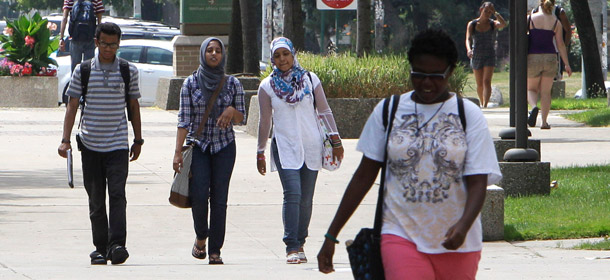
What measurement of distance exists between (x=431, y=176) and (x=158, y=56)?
2062 centimetres

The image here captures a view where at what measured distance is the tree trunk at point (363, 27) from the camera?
18.1 m

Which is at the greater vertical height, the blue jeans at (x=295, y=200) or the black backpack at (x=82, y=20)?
the black backpack at (x=82, y=20)

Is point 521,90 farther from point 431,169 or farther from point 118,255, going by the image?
point 431,169

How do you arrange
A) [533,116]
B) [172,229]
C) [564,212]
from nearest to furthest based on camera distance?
[172,229] < [564,212] < [533,116]

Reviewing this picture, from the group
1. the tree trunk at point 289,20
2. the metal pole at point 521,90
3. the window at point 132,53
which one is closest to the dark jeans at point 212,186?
the metal pole at point 521,90

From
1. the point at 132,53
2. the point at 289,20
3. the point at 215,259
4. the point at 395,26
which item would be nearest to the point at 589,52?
the point at 289,20

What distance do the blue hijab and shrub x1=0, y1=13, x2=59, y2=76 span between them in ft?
46.5

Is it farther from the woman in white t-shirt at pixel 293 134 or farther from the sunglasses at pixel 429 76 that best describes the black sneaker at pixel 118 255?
the sunglasses at pixel 429 76

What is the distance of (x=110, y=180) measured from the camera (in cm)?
792

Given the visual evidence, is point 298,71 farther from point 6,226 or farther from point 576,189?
point 576,189

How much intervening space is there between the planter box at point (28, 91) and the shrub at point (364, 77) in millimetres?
6939

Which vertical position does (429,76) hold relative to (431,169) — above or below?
above

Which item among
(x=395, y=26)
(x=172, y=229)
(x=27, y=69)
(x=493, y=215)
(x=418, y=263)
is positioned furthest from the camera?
(x=395, y=26)

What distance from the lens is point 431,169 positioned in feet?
15.2
